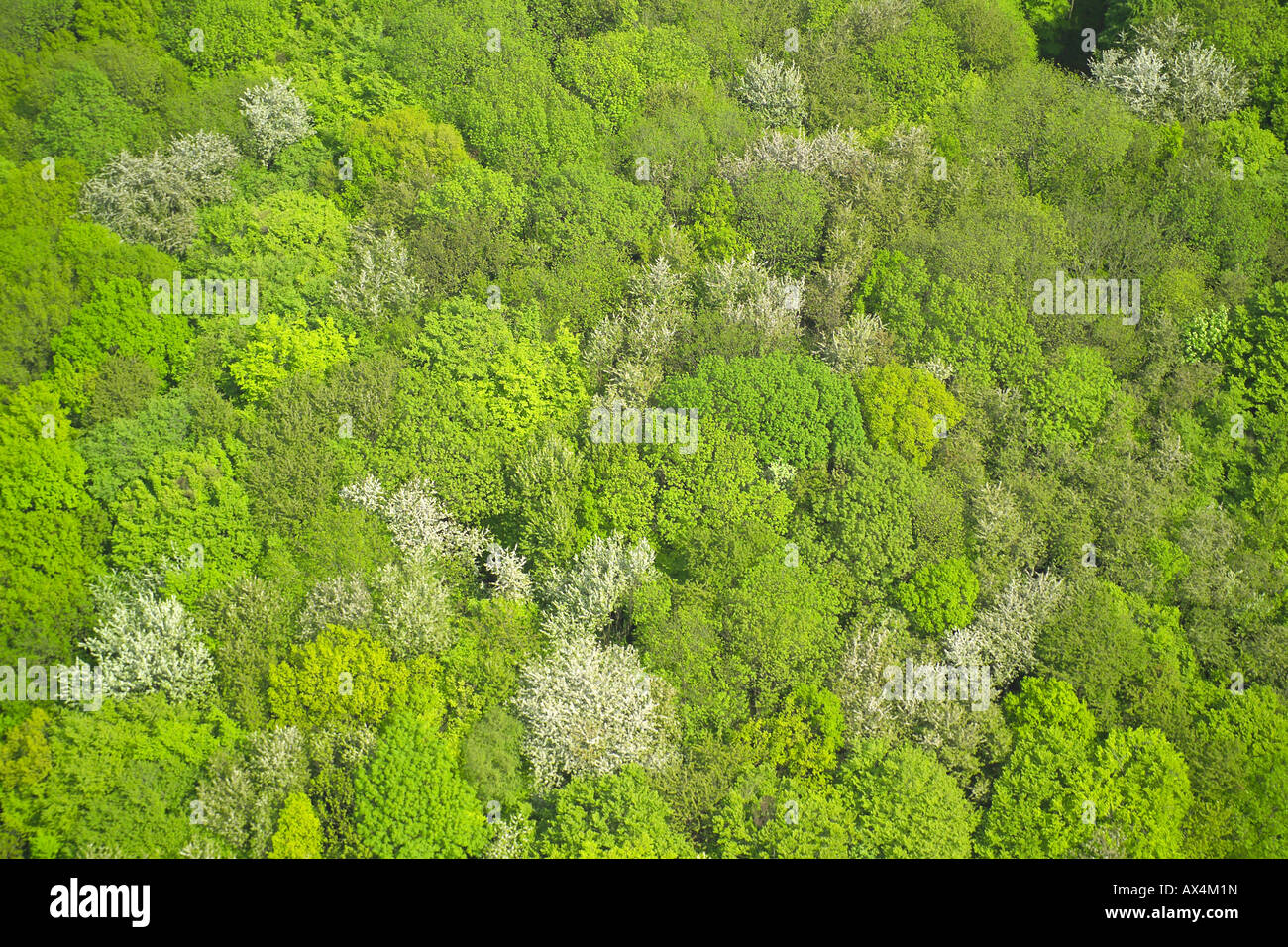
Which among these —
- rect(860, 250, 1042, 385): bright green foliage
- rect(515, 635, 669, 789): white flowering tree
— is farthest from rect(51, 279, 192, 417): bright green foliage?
rect(860, 250, 1042, 385): bright green foliage

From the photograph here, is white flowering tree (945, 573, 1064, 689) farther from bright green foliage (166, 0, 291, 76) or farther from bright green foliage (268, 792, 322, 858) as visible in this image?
bright green foliage (166, 0, 291, 76)

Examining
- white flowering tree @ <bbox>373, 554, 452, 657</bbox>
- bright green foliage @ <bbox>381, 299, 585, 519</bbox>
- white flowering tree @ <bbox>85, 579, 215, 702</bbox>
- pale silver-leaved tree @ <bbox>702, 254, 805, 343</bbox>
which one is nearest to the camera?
white flowering tree @ <bbox>85, 579, 215, 702</bbox>

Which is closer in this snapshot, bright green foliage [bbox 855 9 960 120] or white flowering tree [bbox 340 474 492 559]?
white flowering tree [bbox 340 474 492 559]

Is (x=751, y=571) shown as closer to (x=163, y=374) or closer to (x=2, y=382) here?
(x=163, y=374)

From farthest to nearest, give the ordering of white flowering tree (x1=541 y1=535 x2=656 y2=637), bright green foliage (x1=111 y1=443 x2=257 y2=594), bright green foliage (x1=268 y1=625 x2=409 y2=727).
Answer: bright green foliage (x1=111 y1=443 x2=257 y2=594) → white flowering tree (x1=541 y1=535 x2=656 y2=637) → bright green foliage (x1=268 y1=625 x2=409 y2=727)

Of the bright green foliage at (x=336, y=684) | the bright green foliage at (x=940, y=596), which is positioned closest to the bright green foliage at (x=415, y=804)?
the bright green foliage at (x=336, y=684)

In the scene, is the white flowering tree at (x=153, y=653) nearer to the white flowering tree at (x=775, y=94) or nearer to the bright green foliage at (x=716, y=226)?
the bright green foliage at (x=716, y=226)

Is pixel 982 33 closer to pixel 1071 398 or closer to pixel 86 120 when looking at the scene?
pixel 1071 398

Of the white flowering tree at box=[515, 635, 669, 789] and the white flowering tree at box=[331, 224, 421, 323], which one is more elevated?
the white flowering tree at box=[331, 224, 421, 323]
